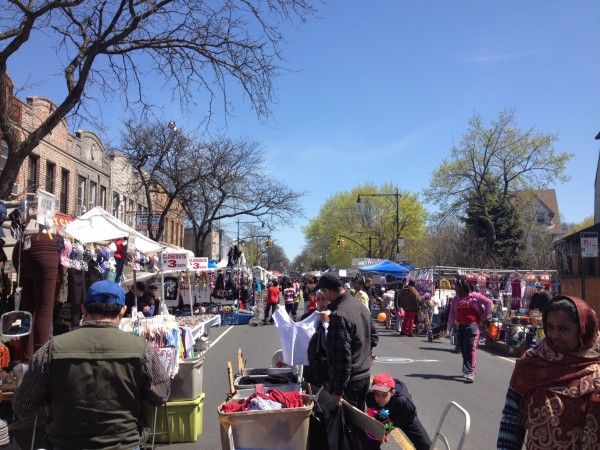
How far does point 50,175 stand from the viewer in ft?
84.2

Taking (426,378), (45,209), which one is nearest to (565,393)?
(45,209)

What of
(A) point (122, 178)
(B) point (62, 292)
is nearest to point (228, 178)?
(A) point (122, 178)

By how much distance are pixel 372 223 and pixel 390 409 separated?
7080 centimetres

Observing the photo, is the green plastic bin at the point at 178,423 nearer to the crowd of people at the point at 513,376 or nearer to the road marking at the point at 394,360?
the crowd of people at the point at 513,376

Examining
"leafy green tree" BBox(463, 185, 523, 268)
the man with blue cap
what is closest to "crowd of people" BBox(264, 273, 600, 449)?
the man with blue cap

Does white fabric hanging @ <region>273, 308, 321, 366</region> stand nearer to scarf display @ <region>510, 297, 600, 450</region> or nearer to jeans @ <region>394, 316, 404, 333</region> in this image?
scarf display @ <region>510, 297, 600, 450</region>

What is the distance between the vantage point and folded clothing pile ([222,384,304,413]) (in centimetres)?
495

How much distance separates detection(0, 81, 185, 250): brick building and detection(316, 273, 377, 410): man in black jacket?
14875 millimetres

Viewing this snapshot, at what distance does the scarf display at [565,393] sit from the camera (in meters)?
2.79

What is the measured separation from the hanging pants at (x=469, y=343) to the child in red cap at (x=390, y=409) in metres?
6.10

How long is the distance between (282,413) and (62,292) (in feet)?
17.8

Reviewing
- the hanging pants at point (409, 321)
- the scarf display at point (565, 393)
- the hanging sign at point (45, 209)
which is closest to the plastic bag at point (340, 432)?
the scarf display at point (565, 393)

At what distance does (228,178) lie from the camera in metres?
37.5

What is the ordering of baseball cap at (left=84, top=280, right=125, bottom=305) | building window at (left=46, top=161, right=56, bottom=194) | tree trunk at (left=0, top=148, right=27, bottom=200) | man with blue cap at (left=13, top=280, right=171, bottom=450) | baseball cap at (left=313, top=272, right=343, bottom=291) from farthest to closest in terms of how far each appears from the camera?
building window at (left=46, top=161, right=56, bottom=194), tree trunk at (left=0, top=148, right=27, bottom=200), baseball cap at (left=313, top=272, right=343, bottom=291), baseball cap at (left=84, top=280, right=125, bottom=305), man with blue cap at (left=13, top=280, right=171, bottom=450)
